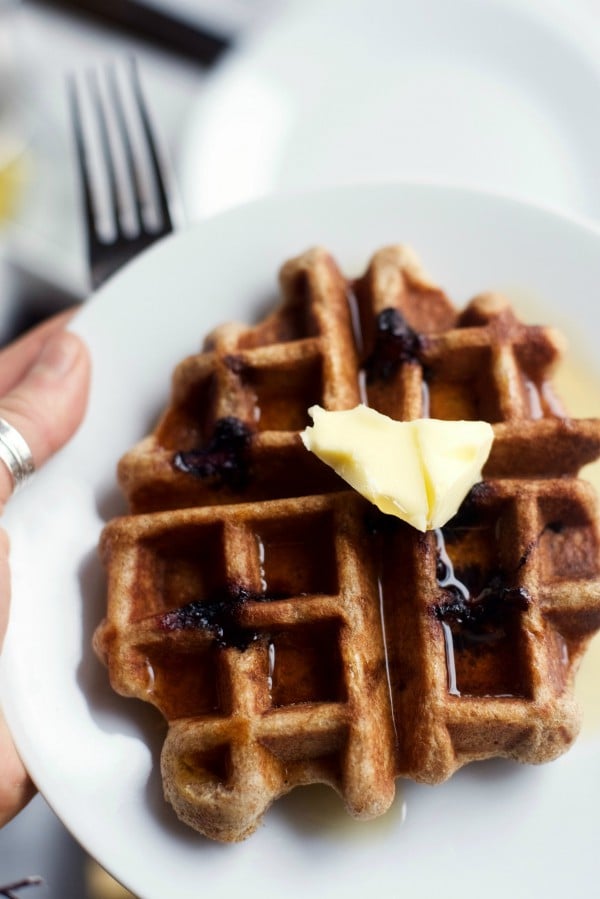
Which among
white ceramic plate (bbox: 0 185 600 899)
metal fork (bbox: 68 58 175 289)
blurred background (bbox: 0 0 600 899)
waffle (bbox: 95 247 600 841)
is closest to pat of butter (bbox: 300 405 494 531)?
waffle (bbox: 95 247 600 841)

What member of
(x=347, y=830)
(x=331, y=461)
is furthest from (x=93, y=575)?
(x=347, y=830)

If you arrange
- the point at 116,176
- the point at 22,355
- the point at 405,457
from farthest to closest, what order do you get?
the point at 116,176
the point at 22,355
the point at 405,457

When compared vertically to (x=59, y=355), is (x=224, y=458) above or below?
below

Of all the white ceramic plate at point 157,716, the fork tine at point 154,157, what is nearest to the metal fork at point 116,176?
the fork tine at point 154,157

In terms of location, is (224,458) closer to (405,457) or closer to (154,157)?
(405,457)

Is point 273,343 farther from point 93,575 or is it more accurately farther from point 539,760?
point 539,760

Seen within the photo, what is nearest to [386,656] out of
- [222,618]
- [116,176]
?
[222,618]
